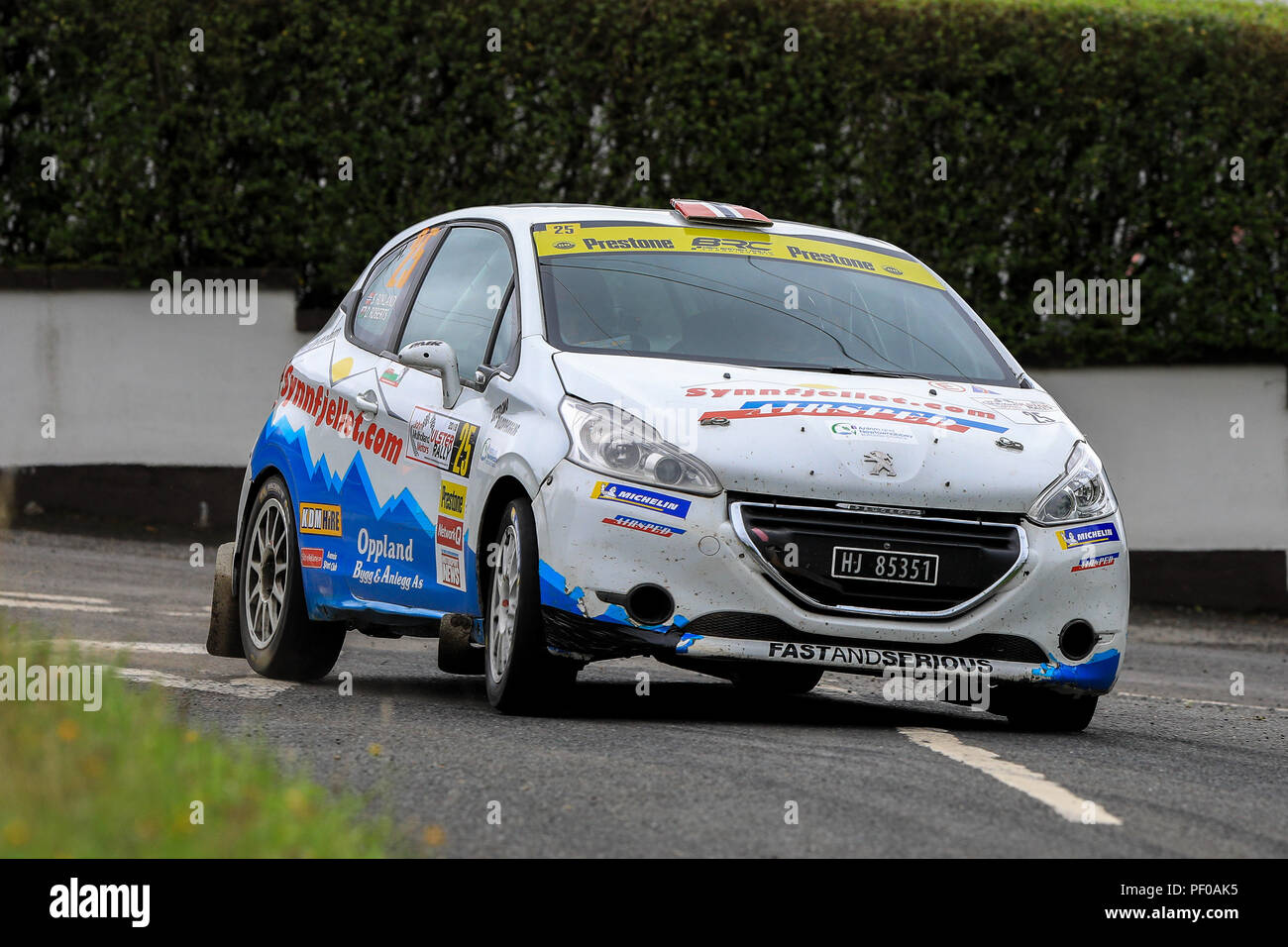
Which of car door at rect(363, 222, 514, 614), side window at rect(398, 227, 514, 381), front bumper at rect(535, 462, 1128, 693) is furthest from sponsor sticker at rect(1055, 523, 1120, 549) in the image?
side window at rect(398, 227, 514, 381)

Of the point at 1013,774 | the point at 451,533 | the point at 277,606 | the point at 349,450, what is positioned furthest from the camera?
the point at 277,606

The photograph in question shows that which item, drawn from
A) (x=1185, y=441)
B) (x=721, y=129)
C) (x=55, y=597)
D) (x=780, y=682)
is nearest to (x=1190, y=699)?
(x=780, y=682)

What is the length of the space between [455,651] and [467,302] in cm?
136

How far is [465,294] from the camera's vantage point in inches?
317

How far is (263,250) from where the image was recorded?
16375mm

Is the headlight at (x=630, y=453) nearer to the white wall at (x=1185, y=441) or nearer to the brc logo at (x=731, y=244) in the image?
the brc logo at (x=731, y=244)

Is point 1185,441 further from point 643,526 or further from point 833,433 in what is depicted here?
point 643,526

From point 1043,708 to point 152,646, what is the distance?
14.0ft

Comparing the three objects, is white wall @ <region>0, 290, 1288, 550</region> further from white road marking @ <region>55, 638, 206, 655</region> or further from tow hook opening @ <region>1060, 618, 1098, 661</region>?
tow hook opening @ <region>1060, 618, 1098, 661</region>

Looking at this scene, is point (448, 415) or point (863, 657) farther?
point (448, 415)

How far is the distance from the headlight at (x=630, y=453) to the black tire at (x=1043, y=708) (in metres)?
1.56
